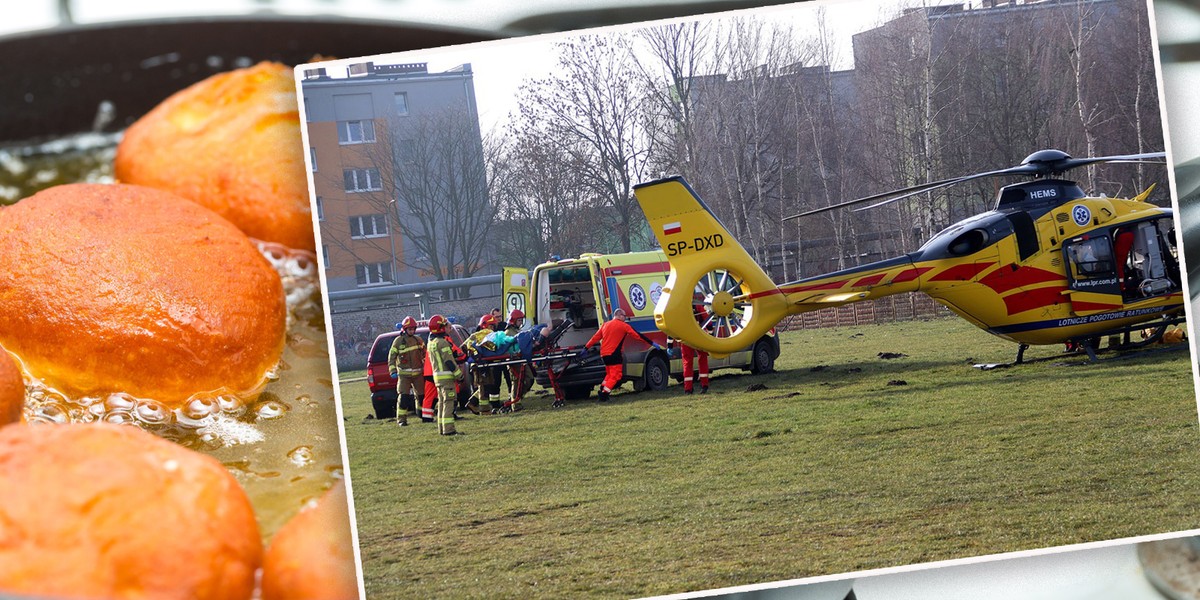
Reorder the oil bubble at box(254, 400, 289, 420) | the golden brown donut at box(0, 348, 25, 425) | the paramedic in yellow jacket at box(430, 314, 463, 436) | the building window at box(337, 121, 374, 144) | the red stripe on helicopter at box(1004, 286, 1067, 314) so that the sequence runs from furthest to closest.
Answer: the red stripe on helicopter at box(1004, 286, 1067, 314)
the paramedic in yellow jacket at box(430, 314, 463, 436)
the building window at box(337, 121, 374, 144)
the oil bubble at box(254, 400, 289, 420)
the golden brown donut at box(0, 348, 25, 425)

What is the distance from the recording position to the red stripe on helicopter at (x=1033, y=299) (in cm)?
114

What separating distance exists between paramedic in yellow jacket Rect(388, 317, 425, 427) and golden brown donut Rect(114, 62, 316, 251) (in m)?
0.14

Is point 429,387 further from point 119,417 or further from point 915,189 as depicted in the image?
point 915,189

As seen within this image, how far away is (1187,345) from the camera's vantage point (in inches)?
39.4

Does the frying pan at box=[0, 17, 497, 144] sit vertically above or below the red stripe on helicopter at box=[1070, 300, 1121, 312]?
above

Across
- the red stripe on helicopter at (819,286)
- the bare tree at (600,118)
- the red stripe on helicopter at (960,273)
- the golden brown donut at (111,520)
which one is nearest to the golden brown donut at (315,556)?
the golden brown donut at (111,520)

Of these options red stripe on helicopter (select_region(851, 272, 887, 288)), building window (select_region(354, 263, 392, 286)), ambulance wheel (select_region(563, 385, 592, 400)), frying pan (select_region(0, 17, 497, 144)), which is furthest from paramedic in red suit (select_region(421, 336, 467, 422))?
red stripe on helicopter (select_region(851, 272, 887, 288))

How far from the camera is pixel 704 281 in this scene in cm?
116

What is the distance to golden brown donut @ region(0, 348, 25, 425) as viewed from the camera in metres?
0.71

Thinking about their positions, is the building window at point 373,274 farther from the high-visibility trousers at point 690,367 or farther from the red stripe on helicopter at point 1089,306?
the red stripe on helicopter at point 1089,306

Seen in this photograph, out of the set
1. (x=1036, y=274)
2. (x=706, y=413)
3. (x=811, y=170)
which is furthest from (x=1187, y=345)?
(x=706, y=413)

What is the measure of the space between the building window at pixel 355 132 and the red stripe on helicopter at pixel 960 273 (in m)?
0.66

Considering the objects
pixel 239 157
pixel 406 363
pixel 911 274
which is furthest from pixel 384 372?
pixel 911 274

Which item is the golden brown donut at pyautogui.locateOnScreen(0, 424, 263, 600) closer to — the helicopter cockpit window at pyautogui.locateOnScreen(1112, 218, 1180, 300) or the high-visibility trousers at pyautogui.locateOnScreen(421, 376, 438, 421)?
the high-visibility trousers at pyautogui.locateOnScreen(421, 376, 438, 421)
